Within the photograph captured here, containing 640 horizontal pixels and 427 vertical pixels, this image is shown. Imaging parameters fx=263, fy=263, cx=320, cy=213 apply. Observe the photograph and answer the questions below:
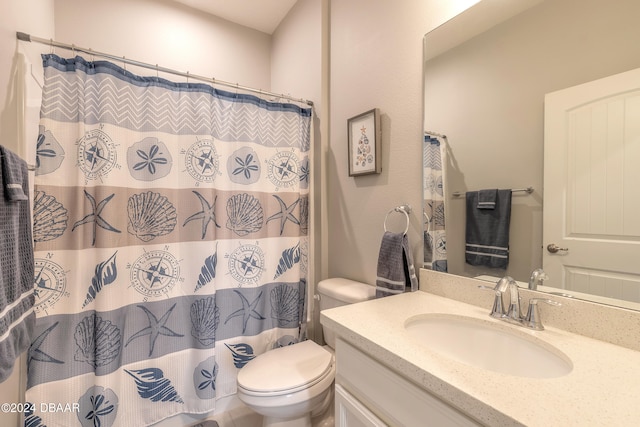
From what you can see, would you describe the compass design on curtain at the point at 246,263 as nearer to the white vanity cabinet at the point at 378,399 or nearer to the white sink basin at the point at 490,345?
the white vanity cabinet at the point at 378,399

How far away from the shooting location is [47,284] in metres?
1.10

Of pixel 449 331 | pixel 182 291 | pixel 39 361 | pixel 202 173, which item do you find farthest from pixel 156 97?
pixel 449 331

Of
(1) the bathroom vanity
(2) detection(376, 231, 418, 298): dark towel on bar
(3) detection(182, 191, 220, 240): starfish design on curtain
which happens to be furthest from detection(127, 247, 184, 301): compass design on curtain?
(2) detection(376, 231, 418, 298): dark towel on bar

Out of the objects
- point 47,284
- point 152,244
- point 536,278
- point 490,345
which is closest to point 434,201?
point 536,278

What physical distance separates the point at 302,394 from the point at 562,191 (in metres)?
1.19

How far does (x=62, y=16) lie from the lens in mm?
1663

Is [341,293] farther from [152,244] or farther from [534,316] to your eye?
[152,244]

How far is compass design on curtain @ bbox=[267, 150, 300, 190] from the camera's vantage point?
64.9 inches

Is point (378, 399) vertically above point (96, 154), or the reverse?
point (96, 154)

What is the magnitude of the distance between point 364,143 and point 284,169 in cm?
55

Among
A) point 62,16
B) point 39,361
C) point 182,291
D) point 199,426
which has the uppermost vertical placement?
point 62,16

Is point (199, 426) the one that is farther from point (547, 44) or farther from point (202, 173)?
point (547, 44)

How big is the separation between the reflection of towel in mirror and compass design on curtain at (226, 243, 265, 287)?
0.77 metres

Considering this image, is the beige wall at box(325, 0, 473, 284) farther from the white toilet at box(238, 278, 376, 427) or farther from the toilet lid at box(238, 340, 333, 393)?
the toilet lid at box(238, 340, 333, 393)
